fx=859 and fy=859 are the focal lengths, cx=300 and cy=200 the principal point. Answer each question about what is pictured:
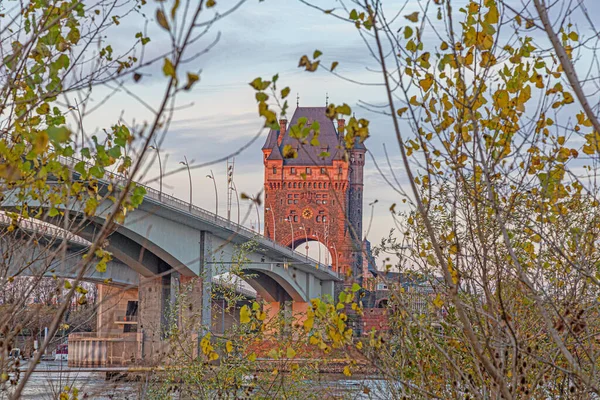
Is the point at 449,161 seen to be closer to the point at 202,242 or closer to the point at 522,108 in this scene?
the point at 522,108

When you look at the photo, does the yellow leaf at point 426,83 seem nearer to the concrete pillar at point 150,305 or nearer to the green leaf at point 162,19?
the green leaf at point 162,19

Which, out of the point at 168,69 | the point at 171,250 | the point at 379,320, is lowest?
the point at 379,320

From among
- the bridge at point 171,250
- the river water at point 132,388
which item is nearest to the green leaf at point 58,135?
the river water at point 132,388

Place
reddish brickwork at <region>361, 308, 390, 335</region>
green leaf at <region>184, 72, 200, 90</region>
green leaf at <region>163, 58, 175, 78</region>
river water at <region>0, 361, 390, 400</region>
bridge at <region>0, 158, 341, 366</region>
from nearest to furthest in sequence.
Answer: green leaf at <region>163, 58, 175, 78</region>
green leaf at <region>184, 72, 200, 90</region>
river water at <region>0, 361, 390, 400</region>
reddish brickwork at <region>361, 308, 390, 335</region>
bridge at <region>0, 158, 341, 366</region>

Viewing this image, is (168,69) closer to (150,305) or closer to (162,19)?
(162,19)

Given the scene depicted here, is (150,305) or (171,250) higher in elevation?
(171,250)

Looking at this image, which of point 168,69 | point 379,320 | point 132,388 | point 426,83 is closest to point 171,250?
point 132,388

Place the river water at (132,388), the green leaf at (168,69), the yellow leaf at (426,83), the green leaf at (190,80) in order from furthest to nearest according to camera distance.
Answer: the river water at (132,388), the yellow leaf at (426,83), the green leaf at (190,80), the green leaf at (168,69)

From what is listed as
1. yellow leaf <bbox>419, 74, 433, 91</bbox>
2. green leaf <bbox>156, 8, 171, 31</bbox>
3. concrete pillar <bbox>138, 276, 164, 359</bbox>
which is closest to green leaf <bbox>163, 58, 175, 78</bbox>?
green leaf <bbox>156, 8, 171, 31</bbox>

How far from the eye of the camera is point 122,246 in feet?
121

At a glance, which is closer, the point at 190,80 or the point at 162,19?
the point at 162,19

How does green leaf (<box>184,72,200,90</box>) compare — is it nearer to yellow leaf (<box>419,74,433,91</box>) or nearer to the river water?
yellow leaf (<box>419,74,433,91</box>)

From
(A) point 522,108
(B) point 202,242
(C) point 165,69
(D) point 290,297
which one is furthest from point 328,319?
(D) point 290,297

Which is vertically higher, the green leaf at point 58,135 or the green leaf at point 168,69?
the green leaf at point 168,69
